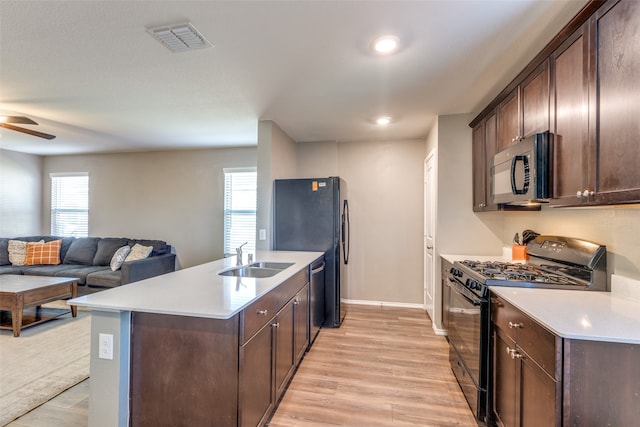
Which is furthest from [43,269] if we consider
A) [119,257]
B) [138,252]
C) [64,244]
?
[138,252]

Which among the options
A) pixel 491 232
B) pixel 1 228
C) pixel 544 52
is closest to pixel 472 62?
pixel 544 52

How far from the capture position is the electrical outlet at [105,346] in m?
1.44

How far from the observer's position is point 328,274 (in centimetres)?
339

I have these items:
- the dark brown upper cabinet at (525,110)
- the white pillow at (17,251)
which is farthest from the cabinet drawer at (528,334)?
the white pillow at (17,251)

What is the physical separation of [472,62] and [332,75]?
1.05 meters

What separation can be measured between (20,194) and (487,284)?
7515 mm

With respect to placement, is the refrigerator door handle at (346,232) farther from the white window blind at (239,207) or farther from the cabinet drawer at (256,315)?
the cabinet drawer at (256,315)

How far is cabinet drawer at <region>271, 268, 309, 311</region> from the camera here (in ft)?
6.31

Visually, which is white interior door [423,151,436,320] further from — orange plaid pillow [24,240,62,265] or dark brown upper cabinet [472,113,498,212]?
orange plaid pillow [24,240,62,265]

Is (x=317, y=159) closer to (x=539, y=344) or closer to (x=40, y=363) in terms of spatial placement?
(x=539, y=344)

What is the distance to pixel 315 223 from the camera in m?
3.43

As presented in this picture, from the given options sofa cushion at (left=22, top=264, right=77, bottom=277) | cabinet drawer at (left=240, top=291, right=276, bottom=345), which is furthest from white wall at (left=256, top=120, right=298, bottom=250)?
sofa cushion at (left=22, top=264, right=77, bottom=277)

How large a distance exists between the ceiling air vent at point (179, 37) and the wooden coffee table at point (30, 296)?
10.2 ft

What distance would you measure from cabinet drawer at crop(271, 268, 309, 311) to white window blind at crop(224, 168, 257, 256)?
2.52 metres
